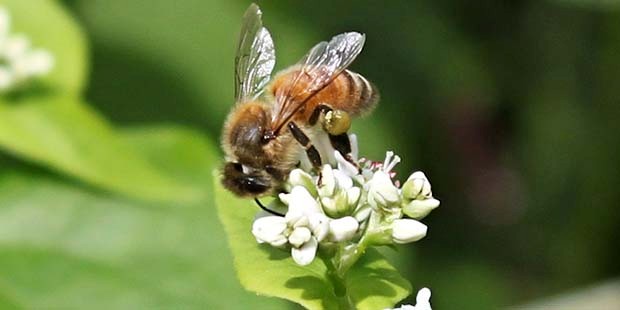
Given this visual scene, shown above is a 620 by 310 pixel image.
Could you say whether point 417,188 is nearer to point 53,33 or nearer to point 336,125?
point 336,125

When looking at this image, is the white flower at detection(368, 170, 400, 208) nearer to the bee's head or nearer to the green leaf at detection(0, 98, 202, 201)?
the bee's head

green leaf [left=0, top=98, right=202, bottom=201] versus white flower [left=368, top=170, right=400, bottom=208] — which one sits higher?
green leaf [left=0, top=98, right=202, bottom=201]

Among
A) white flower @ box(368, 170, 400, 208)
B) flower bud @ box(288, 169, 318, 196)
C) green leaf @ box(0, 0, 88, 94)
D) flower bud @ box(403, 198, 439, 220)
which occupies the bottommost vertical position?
flower bud @ box(403, 198, 439, 220)

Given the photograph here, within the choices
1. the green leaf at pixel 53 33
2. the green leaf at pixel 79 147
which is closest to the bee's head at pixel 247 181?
the green leaf at pixel 79 147

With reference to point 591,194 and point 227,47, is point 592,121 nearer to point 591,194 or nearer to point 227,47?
point 591,194

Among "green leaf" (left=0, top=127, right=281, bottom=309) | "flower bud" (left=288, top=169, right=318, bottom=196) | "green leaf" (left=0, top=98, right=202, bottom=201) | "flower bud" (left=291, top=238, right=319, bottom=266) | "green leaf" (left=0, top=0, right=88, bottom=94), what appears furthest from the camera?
"green leaf" (left=0, top=0, right=88, bottom=94)

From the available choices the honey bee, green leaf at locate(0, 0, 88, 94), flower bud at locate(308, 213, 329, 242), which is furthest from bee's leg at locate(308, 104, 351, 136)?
green leaf at locate(0, 0, 88, 94)
